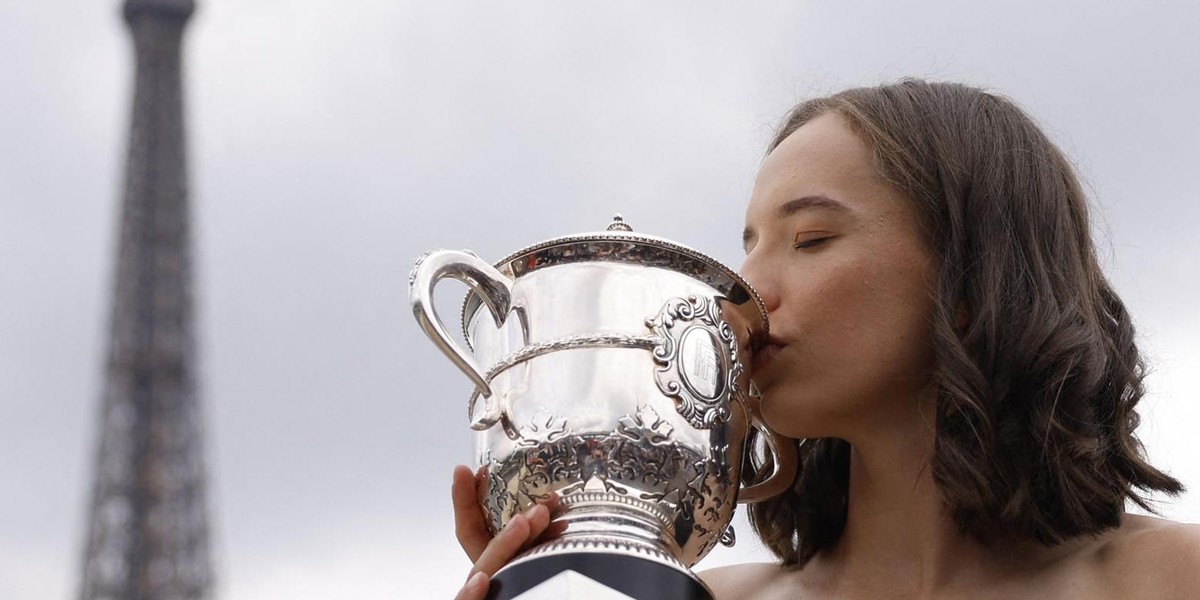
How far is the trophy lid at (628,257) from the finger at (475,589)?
0.53 metres

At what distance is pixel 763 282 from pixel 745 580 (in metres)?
0.85

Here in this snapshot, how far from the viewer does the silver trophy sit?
2.42 m

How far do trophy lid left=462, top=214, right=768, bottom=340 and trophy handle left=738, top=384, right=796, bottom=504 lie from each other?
471 millimetres

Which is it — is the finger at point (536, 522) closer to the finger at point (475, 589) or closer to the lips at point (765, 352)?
the finger at point (475, 589)

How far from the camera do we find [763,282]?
2.92 metres

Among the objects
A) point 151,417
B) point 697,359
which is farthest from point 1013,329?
point 151,417

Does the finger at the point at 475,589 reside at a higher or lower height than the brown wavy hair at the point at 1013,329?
lower

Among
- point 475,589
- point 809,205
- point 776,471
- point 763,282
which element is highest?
point 809,205

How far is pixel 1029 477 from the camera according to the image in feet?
9.69

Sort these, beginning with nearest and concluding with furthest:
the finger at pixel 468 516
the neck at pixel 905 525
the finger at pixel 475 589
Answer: the finger at pixel 475 589, the finger at pixel 468 516, the neck at pixel 905 525

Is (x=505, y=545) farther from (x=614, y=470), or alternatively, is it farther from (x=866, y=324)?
(x=866, y=324)

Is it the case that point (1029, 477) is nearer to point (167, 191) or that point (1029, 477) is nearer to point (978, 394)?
point (978, 394)

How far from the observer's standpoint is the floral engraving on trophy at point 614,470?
249 cm

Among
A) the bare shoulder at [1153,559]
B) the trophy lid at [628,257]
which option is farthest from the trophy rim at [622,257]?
the bare shoulder at [1153,559]
